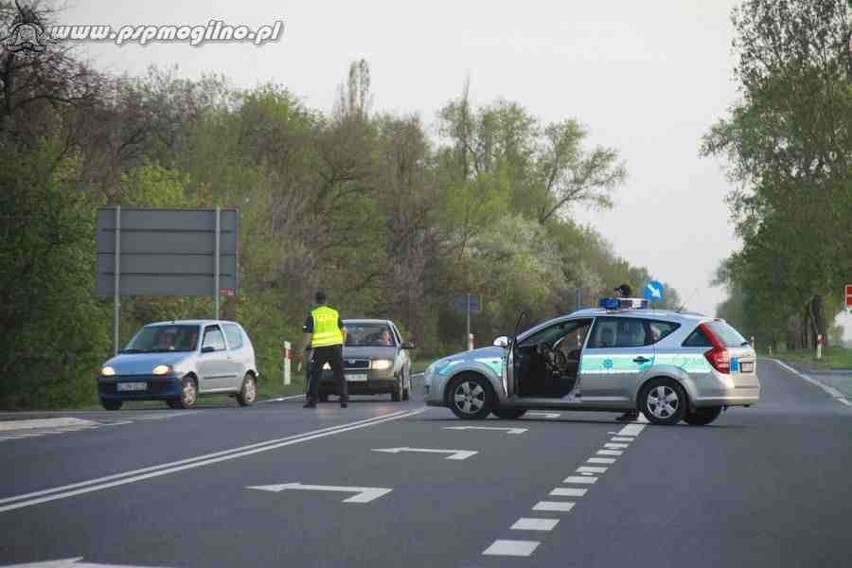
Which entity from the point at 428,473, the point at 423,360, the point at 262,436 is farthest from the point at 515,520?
the point at 423,360

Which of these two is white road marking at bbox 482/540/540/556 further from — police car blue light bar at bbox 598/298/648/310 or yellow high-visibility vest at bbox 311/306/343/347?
yellow high-visibility vest at bbox 311/306/343/347

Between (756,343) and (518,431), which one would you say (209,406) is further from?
(756,343)

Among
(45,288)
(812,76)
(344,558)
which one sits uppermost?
(812,76)

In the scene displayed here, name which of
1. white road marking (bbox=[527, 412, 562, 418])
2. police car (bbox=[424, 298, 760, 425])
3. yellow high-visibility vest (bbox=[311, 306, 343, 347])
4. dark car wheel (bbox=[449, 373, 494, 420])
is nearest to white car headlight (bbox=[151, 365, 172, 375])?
yellow high-visibility vest (bbox=[311, 306, 343, 347])

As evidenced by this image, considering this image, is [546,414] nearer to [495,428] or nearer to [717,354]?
[717,354]

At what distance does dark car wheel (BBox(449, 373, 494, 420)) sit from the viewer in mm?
25125

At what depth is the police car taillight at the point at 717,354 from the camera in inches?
947

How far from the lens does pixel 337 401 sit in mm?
35281

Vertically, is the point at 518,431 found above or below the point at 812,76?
below

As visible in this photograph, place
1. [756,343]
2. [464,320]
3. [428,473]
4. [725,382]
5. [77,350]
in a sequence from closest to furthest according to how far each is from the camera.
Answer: [428,473] < [725,382] < [77,350] < [464,320] < [756,343]

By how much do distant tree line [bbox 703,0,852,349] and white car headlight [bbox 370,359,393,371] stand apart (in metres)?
26.9

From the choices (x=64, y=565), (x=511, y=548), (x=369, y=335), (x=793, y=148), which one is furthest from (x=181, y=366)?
(x=793, y=148)

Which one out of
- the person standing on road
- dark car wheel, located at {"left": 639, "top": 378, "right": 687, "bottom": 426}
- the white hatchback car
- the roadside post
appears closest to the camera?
dark car wheel, located at {"left": 639, "top": 378, "right": 687, "bottom": 426}

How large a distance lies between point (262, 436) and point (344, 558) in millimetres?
11330
